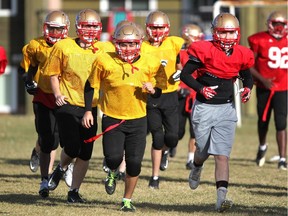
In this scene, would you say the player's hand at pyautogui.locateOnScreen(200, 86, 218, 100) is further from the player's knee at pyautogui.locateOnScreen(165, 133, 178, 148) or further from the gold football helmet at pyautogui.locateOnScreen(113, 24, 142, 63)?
the player's knee at pyautogui.locateOnScreen(165, 133, 178, 148)

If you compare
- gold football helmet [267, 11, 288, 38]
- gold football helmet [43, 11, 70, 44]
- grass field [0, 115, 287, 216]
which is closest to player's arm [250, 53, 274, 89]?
gold football helmet [267, 11, 288, 38]

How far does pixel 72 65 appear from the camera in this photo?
30.8 ft

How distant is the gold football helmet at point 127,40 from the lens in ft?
28.8

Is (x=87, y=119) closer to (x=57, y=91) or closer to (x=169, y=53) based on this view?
(x=57, y=91)

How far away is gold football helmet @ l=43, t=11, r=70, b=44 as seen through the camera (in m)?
10.0

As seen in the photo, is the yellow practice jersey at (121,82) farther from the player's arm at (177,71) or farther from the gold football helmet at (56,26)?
the player's arm at (177,71)

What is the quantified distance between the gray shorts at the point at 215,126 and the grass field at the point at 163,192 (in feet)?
2.02

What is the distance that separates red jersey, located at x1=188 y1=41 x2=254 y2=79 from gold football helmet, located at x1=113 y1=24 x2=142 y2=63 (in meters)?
0.56

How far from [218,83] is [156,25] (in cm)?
180

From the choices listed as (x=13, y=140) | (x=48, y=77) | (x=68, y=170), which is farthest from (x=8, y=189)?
(x=13, y=140)

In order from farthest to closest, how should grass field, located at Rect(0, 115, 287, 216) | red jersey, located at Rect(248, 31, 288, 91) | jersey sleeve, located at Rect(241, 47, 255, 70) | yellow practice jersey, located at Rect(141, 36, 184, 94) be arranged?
red jersey, located at Rect(248, 31, 288, 91) < yellow practice jersey, located at Rect(141, 36, 184, 94) < grass field, located at Rect(0, 115, 287, 216) < jersey sleeve, located at Rect(241, 47, 255, 70)

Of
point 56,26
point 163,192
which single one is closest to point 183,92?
point 163,192

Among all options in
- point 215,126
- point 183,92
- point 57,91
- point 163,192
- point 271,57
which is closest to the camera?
point 215,126

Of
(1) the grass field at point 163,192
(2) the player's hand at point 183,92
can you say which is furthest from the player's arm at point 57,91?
(2) the player's hand at point 183,92
